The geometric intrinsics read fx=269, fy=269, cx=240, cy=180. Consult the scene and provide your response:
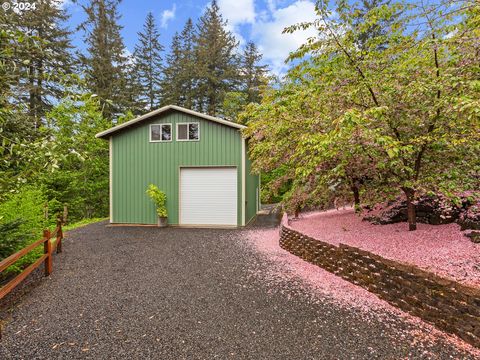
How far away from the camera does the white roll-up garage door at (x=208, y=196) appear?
33.9 ft

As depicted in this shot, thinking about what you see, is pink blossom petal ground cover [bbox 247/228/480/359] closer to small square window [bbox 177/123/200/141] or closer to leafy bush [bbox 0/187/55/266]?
leafy bush [bbox 0/187/55/266]

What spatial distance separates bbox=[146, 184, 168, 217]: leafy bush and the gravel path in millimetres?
4555

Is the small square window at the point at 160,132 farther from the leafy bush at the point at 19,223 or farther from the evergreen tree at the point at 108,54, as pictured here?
the evergreen tree at the point at 108,54

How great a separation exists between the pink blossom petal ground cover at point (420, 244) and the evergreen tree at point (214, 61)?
18.6 meters

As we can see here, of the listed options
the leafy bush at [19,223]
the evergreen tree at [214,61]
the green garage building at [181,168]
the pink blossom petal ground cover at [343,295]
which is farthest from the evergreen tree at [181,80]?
the pink blossom petal ground cover at [343,295]

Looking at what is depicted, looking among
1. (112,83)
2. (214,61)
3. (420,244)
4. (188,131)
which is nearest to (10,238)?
(420,244)

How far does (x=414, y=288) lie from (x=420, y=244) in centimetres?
108

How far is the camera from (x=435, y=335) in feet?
9.70

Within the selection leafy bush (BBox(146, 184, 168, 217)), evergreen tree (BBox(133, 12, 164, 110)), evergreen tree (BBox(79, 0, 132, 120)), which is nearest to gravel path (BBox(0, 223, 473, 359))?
leafy bush (BBox(146, 184, 168, 217))

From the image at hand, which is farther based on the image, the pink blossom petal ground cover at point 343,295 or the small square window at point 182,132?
the small square window at point 182,132

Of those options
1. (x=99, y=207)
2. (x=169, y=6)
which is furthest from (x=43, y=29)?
(x=99, y=207)

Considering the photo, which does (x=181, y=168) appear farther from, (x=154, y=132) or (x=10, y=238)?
(x=10, y=238)

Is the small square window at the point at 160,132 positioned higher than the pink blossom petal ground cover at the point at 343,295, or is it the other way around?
the small square window at the point at 160,132

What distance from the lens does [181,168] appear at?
1058 centimetres
